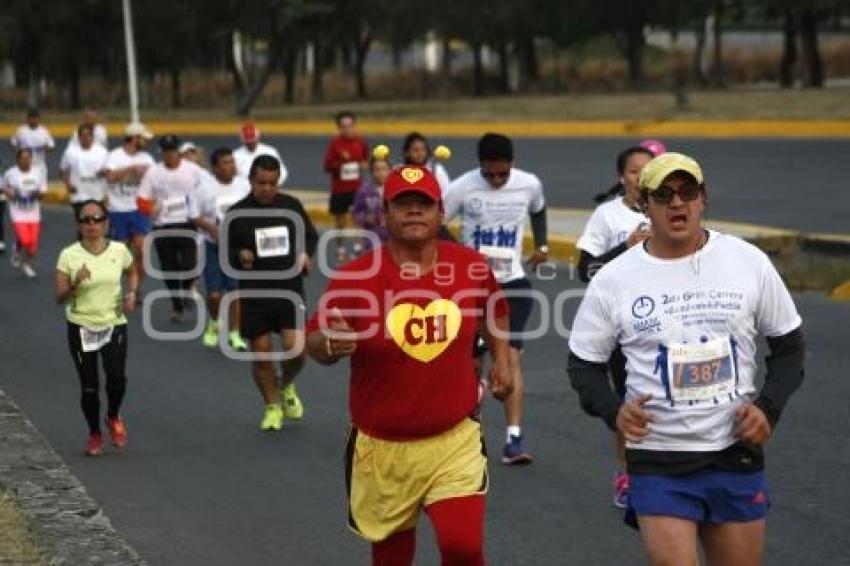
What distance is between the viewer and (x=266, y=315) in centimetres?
1256

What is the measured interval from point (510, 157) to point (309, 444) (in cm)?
210

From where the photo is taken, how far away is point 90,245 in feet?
39.1

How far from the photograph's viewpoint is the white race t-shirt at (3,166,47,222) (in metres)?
23.4

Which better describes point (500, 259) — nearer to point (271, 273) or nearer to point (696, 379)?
point (271, 273)

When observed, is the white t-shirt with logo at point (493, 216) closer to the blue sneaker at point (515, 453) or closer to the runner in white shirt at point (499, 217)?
the runner in white shirt at point (499, 217)

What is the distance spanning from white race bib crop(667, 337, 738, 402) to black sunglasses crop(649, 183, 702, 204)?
45 centimetres

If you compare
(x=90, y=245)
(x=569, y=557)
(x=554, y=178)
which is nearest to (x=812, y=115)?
(x=554, y=178)

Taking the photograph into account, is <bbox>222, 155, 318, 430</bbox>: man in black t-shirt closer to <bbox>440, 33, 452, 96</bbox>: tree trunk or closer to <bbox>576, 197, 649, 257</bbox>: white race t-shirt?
<bbox>576, 197, 649, 257</bbox>: white race t-shirt

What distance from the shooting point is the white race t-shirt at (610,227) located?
387 inches

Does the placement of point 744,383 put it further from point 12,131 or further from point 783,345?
point 12,131

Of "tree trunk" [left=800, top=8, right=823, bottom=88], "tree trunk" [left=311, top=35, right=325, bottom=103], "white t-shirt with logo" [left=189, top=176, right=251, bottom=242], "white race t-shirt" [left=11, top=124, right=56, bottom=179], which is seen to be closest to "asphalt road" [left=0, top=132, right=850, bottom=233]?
"white race t-shirt" [left=11, top=124, right=56, bottom=179]

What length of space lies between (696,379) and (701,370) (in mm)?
33

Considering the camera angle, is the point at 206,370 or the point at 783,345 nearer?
the point at 783,345

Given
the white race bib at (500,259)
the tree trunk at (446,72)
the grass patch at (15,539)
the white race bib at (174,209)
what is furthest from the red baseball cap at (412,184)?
the tree trunk at (446,72)
